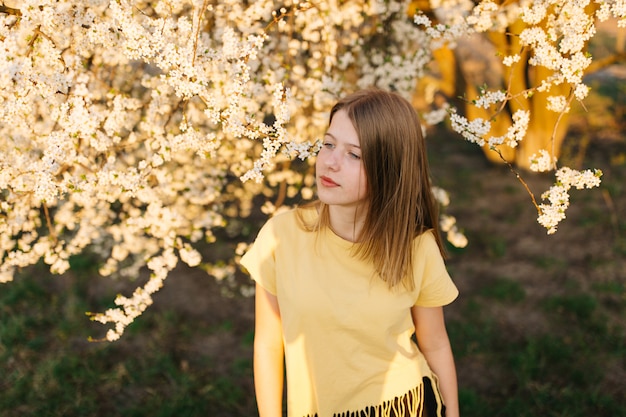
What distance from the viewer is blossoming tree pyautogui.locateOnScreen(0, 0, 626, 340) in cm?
200

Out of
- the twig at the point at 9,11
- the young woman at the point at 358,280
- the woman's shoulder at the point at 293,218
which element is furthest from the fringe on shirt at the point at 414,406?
the twig at the point at 9,11

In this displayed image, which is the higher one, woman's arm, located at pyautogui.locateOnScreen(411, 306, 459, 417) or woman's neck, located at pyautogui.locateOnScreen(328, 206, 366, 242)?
woman's neck, located at pyautogui.locateOnScreen(328, 206, 366, 242)

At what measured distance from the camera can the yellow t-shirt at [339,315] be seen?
1901 mm

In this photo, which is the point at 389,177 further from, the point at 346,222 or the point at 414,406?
the point at 414,406

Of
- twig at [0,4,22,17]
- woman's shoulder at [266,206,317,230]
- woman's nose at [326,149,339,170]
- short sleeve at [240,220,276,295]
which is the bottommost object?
short sleeve at [240,220,276,295]

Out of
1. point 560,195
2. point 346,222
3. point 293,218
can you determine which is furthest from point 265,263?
point 560,195

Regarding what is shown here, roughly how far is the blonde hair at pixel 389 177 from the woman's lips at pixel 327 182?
0.13 meters

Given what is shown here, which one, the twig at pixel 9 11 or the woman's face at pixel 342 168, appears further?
the twig at pixel 9 11

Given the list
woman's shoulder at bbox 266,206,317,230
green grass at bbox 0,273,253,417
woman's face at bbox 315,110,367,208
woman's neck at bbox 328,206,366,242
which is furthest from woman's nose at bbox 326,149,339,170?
green grass at bbox 0,273,253,417

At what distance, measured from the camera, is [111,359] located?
13.3 feet

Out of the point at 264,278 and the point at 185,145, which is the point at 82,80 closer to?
the point at 185,145

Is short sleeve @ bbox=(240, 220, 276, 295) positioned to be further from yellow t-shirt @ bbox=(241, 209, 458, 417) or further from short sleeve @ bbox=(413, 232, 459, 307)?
short sleeve @ bbox=(413, 232, 459, 307)

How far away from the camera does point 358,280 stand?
1.93 m

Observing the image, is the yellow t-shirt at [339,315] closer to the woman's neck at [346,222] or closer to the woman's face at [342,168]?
the woman's neck at [346,222]
